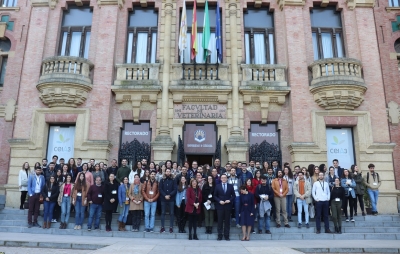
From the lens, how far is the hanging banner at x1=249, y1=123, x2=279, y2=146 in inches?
625

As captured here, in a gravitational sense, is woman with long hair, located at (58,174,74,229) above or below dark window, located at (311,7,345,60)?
below

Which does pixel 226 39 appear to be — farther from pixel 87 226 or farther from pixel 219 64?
pixel 87 226

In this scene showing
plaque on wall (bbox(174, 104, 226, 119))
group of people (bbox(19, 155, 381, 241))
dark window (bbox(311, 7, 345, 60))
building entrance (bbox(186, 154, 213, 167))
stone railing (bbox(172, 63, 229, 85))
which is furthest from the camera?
dark window (bbox(311, 7, 345, 60))

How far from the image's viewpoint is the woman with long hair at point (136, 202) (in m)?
11.0

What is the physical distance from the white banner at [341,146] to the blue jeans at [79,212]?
425 inches

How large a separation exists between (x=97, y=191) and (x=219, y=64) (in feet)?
28.0

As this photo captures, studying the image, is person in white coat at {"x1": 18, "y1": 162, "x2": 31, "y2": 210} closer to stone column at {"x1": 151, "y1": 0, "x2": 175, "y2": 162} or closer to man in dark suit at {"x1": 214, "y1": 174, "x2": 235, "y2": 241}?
stone column at {"x1": 151, "y1": 0, "x2": 175, "y2": 162}

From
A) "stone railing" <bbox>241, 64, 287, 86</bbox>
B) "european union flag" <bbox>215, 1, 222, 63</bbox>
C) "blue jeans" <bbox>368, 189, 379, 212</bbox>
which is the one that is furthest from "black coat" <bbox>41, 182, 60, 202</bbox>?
"blue jeans" <bbox>368, 189, 379, 212</bbox>

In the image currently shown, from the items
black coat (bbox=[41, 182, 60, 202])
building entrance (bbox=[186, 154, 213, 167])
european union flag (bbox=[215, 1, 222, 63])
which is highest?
european union flag (bbox=[215, 1, 222, 63])

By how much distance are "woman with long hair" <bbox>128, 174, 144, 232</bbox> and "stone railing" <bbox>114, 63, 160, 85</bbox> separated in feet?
21.1

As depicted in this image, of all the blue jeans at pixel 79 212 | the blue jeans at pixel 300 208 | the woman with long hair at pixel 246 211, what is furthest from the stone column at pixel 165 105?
the blue jeans at pixel 300 208

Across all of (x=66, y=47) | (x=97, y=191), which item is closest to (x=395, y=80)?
(x=97, y=191)

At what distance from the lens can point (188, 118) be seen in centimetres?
1591

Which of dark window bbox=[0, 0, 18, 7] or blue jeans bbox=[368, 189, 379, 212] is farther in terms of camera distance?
dark window bbox=[0, 0, 18, 7]
